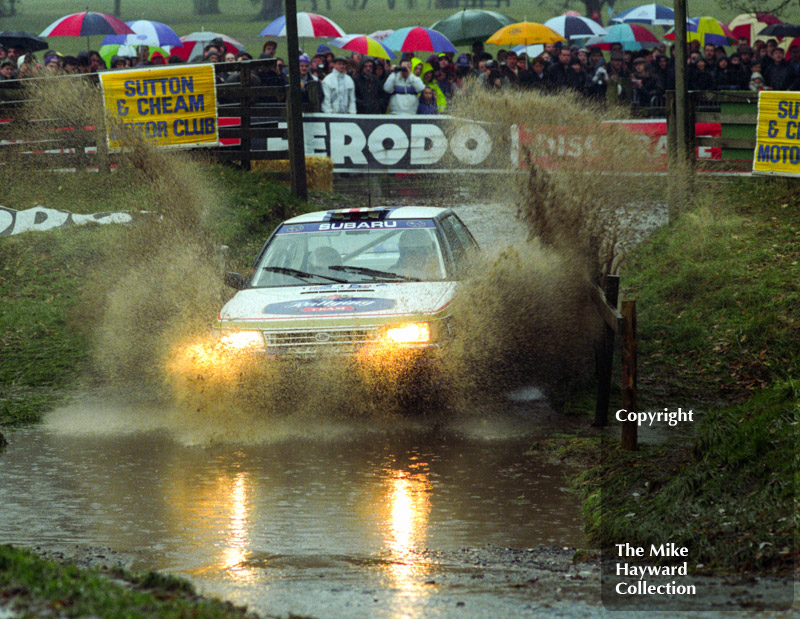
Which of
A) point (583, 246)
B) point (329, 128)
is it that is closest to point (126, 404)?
point (583, 246)

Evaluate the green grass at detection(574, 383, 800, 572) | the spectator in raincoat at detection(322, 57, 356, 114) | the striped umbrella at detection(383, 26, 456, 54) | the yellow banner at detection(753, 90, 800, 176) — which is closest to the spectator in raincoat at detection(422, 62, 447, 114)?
the spectator in raincoat at detection(322, 57, 356, 114)

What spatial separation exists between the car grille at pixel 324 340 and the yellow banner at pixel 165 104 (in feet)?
33.2

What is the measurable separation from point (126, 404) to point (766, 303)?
6.67m

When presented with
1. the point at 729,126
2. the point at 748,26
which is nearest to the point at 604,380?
the point at 729,126

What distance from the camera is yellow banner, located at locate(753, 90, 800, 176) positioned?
52.3 feet

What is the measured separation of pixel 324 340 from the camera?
8359 millimetres

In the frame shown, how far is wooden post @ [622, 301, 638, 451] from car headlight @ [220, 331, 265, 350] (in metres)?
2.75

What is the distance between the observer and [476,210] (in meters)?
17.4

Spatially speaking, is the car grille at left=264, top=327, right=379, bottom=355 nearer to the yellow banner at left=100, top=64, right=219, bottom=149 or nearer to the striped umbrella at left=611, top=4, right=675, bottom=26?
the yellow banner at left=100, top=64, right=219, bottom=149

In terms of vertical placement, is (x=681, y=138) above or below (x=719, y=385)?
above

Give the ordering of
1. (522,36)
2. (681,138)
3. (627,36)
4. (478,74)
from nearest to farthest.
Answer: (681,138)
(478,74)
(522,36)
(627,36)

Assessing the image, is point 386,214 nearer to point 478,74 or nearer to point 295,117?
point 295,117

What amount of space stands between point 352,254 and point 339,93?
11795 mm

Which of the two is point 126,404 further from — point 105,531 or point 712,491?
point 712,491
